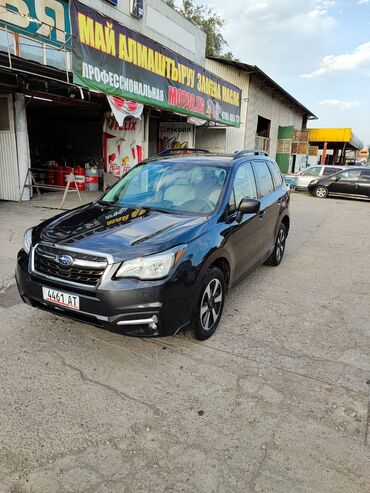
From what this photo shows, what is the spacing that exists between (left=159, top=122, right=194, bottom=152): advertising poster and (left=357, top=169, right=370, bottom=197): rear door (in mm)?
7925

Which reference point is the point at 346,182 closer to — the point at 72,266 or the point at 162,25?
the point at 162,25

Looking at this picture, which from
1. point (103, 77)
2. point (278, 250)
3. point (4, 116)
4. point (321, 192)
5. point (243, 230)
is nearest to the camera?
point (243, 230)

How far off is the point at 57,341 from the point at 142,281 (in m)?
1.24

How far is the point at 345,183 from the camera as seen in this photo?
17.6 m

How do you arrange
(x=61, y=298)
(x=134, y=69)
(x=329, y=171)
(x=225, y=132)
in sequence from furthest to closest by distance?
1. (x=225, y=132)
2. (x=329, y=171)
3. (x=134, y=69)
4. (x=61, y=298)

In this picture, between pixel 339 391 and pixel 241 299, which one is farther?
pixel 241 299

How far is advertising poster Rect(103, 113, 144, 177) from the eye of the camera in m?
13.7

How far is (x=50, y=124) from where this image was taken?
→ 781 inches

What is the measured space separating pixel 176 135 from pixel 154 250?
49.2ft

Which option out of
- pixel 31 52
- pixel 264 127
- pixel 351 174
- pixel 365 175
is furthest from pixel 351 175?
pixel 31 52

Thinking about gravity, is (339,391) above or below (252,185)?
below

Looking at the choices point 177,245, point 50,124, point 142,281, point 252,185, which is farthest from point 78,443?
point 50,124

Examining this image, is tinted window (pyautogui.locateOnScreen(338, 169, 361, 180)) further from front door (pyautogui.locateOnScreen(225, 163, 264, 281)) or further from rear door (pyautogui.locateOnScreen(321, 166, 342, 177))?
front door (pyautogui.locateOnScreen(225, 163, 264, 281))

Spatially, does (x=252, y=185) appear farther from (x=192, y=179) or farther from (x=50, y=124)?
(x=50, y=124)
